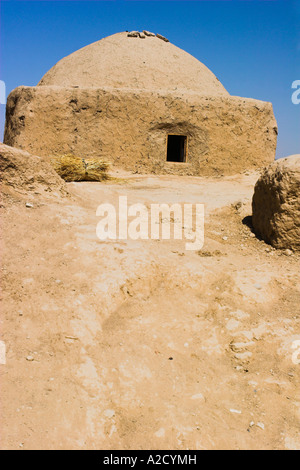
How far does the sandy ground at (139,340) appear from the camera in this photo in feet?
7.68

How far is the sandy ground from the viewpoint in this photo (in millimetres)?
2340

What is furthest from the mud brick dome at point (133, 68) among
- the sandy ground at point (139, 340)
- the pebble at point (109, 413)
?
the pebble at point (109, 413)

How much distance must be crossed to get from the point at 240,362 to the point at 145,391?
2.67 ft

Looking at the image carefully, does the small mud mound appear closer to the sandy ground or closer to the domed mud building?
the sandy ground

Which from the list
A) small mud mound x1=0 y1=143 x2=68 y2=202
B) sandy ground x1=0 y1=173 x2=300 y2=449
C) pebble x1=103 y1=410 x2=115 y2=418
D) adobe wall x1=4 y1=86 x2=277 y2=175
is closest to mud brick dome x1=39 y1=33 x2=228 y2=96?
adobe wall x1=4 y1=86 x2=277 y2=175

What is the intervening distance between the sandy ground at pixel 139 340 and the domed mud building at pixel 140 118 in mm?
5312

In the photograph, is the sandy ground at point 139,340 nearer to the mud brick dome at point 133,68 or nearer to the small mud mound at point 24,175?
the small mud mound at point 24,175

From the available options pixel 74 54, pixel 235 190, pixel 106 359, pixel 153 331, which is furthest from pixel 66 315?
pixel 74 54

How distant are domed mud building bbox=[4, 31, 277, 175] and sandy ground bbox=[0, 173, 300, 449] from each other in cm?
531

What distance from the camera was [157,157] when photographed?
970 centimetres

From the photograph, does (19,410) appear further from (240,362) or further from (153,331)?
(240,362)

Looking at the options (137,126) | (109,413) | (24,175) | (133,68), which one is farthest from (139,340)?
(133,68)

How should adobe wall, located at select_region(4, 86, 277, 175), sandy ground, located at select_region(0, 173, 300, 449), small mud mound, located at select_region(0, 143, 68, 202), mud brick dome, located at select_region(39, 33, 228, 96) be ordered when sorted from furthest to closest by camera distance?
mud brick dome, located at select_region(39, 33, 228, 96) < adobe wall, located at select_region(4, 86, 277, 175) < small mud mound, located at select_region(0, 143, 68, 202) < sandy ground, located at select_region(0, 173, 300, 449)

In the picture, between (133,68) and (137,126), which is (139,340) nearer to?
(137,126)
